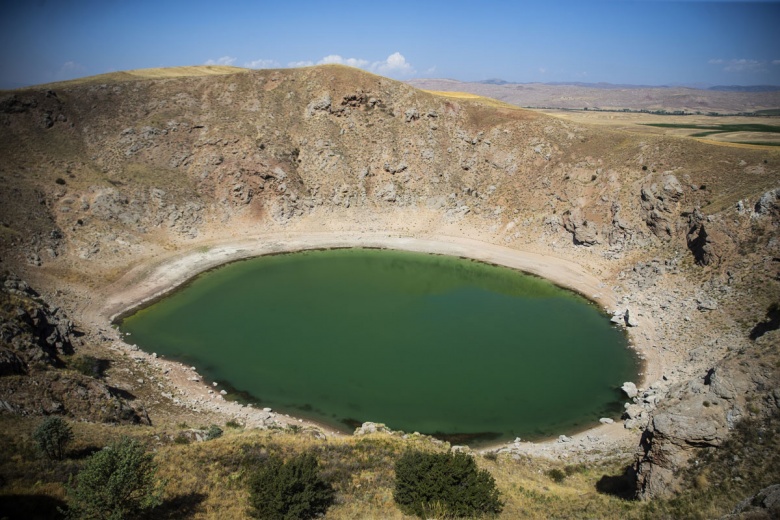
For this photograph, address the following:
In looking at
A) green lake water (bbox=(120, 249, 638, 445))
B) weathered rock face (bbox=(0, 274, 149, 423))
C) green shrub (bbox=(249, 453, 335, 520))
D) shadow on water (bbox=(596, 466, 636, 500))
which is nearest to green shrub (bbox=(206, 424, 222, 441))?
weathered rock face (bbox=(0, 274, 149, 423))

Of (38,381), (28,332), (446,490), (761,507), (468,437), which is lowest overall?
(468,437)

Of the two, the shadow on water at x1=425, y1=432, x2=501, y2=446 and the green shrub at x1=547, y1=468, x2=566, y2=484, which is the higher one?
the green shrub at x1=547, y1=468, x2=566, y2=484

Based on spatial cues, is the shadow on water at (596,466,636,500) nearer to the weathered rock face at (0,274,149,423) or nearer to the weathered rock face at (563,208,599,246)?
the weathered rock face at (0,274,149,423)

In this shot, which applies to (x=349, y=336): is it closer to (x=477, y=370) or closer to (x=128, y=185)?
(x=477, y=370)

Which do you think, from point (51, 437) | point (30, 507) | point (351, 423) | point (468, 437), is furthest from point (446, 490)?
point (51, 437)

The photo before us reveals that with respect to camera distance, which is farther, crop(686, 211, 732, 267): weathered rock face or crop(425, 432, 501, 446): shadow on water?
crop(686, 211, 732, 267): weathered rock face

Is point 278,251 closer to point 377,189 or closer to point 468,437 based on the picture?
point 377,189
